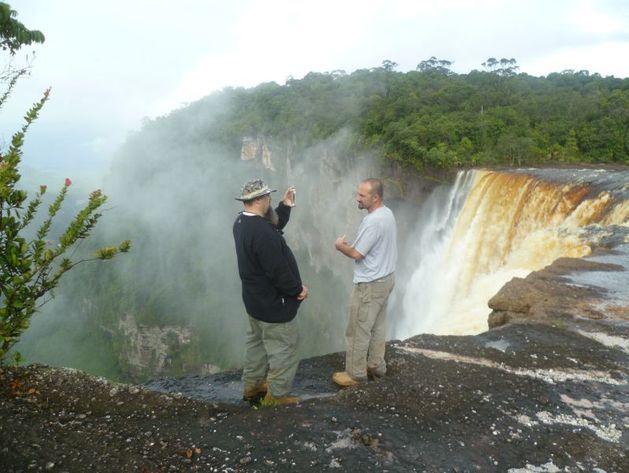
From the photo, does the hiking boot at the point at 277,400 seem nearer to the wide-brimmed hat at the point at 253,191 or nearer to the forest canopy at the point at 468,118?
the wide-brimmed hat at the point at 253,191

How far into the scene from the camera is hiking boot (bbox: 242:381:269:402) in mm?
4297

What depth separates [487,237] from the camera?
47.9 ft

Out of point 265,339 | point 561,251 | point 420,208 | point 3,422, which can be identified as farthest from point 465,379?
point 420,208

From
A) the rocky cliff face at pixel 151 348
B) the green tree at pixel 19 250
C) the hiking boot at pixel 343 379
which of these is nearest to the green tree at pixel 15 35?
the green tree at pixel 19 250

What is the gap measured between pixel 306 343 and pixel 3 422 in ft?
122

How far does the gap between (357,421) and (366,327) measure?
88cm

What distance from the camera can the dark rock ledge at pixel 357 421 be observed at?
3137 mm

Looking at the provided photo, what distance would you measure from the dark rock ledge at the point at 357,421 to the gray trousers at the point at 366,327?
0.21 m

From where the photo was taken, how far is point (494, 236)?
14367 mm

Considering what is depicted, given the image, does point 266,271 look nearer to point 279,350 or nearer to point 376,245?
point 279,350

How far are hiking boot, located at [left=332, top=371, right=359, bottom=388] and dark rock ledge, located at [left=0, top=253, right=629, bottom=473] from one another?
5.6 inches

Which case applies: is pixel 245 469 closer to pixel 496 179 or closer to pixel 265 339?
pixel 265 339

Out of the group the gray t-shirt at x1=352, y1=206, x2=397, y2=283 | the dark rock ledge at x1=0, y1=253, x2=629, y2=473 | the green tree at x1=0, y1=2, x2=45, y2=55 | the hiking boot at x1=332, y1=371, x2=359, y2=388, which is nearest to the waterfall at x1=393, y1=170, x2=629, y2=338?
the dark rock ledge at x1=0, y1=253, x2=629, y2=473

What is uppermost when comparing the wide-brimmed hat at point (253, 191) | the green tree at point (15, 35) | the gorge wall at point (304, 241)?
the green tree at point (15, 35)
